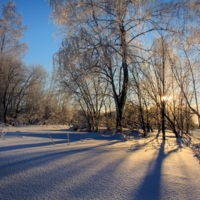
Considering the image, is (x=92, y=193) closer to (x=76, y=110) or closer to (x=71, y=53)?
(x=71, y=53)

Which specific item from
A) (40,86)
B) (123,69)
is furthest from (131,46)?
(40,86)

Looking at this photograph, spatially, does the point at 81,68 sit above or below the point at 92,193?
above

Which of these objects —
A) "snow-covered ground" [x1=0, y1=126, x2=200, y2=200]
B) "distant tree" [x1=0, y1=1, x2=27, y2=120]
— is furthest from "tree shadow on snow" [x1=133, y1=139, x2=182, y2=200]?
"distant tree" [x1=0, y1=1, x2=27, y2=120]

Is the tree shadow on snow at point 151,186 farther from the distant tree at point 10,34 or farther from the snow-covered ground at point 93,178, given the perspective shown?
the distant tree at point 10,34

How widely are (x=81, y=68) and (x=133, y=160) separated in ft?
18.7

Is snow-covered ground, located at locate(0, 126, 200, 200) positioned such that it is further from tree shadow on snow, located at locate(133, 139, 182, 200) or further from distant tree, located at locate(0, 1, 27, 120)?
distant tree, located at locate(0, 1, 27, 120)

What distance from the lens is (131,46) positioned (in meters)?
7.76

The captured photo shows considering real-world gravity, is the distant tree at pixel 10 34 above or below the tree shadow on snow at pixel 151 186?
above

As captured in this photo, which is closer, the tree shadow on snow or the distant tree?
the tree shadow on snow

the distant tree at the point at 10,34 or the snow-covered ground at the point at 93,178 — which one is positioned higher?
the distant tree at the point at 10,34

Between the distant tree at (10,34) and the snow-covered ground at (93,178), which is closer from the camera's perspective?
the snow-covered ground at (93,178)

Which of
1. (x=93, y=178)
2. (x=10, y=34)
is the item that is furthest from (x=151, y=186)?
(x=10, y=34)

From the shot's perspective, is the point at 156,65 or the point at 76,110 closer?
the point at 156,65

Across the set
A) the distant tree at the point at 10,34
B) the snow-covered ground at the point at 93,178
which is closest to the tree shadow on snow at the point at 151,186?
the snow-covered ground at the point at 93,178
